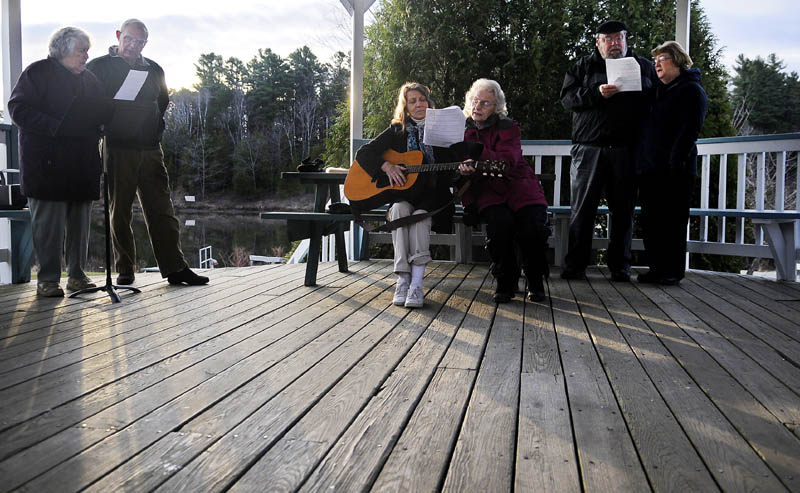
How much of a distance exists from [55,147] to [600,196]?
3030 millimetres

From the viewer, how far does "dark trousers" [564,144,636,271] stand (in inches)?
155

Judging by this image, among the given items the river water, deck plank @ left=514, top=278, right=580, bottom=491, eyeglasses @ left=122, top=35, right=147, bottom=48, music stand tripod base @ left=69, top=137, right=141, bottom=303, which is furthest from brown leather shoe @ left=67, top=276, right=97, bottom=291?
the river water

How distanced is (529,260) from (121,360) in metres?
2.00

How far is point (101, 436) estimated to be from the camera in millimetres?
1480

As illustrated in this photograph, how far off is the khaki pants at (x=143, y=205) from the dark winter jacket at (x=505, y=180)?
1761mm

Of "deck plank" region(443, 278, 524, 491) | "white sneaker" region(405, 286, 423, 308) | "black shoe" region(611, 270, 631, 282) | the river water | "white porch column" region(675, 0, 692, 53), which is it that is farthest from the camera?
the river water

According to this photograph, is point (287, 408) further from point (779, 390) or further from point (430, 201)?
point (430, 201)

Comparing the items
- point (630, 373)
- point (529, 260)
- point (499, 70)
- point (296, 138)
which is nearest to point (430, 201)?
point (529, 260)

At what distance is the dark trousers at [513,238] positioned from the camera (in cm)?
338

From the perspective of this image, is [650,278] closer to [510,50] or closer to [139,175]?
[139,175]

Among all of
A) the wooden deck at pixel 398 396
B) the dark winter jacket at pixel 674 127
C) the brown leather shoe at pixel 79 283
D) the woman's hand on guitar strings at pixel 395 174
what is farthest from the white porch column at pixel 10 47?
the dark winter jacket at pixel 674 127

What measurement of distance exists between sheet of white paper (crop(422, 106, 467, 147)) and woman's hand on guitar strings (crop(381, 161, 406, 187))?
19 centimetres

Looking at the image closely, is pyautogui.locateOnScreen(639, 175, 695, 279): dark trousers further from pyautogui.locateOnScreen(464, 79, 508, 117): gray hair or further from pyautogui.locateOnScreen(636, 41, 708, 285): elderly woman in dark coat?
pyautogui.locateOnScreen(464, 79, 508, 117): gray hair

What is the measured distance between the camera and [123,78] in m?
3.62
